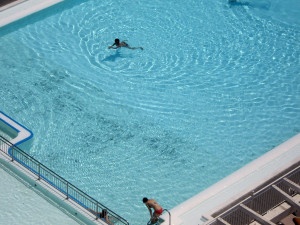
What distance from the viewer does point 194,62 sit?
80.8 feet

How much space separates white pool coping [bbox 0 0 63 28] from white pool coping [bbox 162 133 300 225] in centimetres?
909

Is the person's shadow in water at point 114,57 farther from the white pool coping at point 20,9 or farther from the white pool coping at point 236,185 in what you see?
the white pool coping at point 236,185

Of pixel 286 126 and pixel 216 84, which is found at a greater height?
pixel 216 84

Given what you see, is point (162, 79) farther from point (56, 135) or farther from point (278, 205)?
point (278, 205)

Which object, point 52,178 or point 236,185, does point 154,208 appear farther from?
point 52,178

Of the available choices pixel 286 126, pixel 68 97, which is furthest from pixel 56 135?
pixel 286 126

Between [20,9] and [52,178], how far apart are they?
7.91 m

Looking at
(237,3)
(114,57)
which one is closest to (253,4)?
(237,3)

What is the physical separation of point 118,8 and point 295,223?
1095 centimetres

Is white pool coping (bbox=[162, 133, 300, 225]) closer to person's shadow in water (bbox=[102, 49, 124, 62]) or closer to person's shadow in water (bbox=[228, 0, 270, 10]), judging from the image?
person's shadow in water (bbox=[102, 49, 124, 62])

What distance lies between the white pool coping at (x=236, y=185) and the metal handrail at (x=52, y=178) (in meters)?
1.34

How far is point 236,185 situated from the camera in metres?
19.7

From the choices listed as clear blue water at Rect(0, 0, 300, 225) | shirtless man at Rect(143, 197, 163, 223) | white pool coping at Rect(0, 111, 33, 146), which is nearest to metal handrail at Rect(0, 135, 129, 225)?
white pool coping at Rect(0, 111, 33, 146)

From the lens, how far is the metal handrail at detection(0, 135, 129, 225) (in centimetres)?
1892
